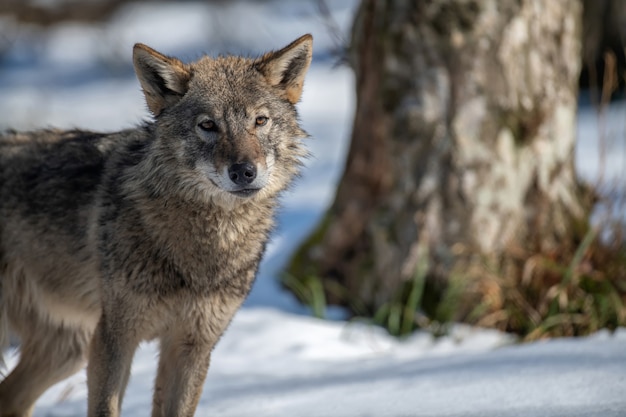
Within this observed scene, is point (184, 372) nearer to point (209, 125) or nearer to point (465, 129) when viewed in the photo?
point (209, 125)

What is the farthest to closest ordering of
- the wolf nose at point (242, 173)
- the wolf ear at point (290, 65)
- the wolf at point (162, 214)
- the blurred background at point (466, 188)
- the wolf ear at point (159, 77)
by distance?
the blurred background at point (466, 188) < the wolf ear at point (290, 65) < the wolf ear at point (159, 77) < the wolf at point (162, 214) < the wolf nose at point (242, 173)

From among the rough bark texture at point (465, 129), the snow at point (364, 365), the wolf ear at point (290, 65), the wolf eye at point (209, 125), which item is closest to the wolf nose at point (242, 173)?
the wolf eye at point (209, 125)

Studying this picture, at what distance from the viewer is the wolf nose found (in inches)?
142

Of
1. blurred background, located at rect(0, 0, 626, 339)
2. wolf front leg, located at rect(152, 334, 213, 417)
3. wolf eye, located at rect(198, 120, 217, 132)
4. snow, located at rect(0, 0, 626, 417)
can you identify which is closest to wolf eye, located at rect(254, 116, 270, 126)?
wolf eye, located at rect(198, 120, 217, 132)

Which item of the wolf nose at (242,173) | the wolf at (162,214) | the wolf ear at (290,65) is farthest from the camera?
the wolf ear at (290,65)

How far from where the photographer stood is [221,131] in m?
3.76

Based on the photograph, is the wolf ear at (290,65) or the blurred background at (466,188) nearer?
the wolf ear at (290,65)

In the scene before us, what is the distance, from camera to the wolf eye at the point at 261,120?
3.87m

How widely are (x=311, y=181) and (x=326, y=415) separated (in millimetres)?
6297

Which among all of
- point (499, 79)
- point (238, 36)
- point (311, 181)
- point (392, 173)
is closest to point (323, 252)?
point (392, 173)

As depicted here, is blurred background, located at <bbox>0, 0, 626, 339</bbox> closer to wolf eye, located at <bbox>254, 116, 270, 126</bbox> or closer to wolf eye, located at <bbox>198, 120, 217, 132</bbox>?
wolf eye, located at <bbox>254, 116, 270, 126</bbox>

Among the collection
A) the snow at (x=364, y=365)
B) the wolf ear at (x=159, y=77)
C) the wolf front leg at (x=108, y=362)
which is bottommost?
the snow at (x=364, y=365)

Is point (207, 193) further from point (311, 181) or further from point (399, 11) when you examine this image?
point (311, 181)

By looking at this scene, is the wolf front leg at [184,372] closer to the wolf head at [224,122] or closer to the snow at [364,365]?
the snow at [364,365]
